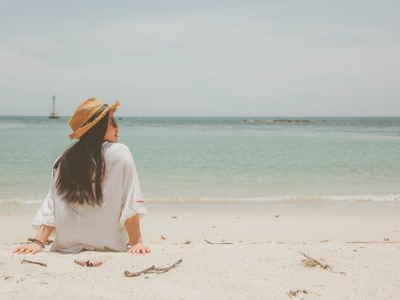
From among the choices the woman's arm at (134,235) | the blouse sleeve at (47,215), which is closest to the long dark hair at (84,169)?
the blouse sleeve at (47,215)

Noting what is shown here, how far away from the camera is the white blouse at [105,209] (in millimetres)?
2557

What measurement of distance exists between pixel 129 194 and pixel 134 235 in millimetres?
381

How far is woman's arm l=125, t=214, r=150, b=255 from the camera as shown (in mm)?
2664

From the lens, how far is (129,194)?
2621mm

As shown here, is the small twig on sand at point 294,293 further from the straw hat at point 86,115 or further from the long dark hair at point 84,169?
the straw hat at point 86,115

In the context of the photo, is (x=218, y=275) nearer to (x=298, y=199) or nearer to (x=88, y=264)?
(x=88, y=264)

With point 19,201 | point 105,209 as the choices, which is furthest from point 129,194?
point 19,201

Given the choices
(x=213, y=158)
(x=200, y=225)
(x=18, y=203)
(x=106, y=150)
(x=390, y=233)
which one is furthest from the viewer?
(x=213, y=158)

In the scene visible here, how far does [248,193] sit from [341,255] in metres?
5.14

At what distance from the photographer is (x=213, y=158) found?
14.2 metres

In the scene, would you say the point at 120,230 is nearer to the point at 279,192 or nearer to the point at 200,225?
the point at 200,225

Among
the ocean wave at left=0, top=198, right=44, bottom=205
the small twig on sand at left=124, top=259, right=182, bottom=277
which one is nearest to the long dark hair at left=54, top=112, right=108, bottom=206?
the small twig on sand at left=124, top=259, right=182, bottom=277

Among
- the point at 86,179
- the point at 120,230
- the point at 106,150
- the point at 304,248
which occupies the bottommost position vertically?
the point at 304,248

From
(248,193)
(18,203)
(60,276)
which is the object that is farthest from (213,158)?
(60,276)
